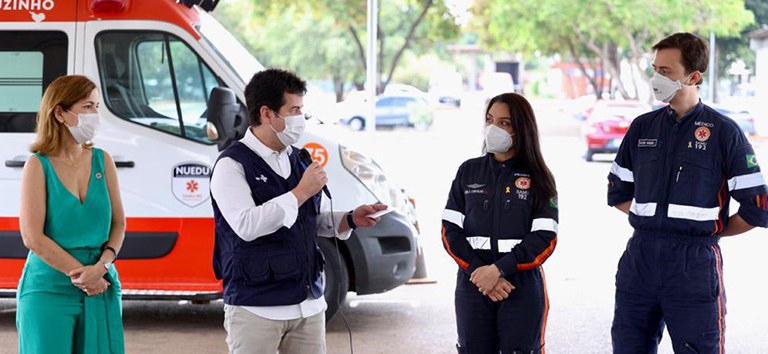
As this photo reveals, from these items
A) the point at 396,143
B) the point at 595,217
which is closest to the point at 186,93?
the point at 595,217

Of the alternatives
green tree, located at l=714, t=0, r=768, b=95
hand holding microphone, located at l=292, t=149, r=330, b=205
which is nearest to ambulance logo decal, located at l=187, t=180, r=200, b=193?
hand holding microphone, located at l=292, t=149, r=330, b=205

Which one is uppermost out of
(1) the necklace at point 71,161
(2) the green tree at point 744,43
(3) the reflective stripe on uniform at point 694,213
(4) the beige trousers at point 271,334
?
(2) the green tree at point 744,43

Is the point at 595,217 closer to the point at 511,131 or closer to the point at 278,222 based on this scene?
the point at 511,131

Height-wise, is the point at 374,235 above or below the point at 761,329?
above

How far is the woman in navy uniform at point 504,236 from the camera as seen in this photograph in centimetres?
455

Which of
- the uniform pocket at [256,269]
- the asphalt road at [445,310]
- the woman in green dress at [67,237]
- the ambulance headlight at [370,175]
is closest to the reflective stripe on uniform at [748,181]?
the uniform pocket at [256,269]

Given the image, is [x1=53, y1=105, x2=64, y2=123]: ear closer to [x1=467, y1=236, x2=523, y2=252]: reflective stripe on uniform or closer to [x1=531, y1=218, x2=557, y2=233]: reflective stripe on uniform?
[x1=467, y1=236, x2=523, y2=252]: reflective stripe on uniform

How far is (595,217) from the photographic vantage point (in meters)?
15.5

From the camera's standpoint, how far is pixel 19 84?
24.7 ft

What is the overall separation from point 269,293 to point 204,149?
3453 mm

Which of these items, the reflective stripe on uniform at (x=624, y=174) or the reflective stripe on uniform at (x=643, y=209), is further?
the reflective stripe on uniform at (x=624, y=174)

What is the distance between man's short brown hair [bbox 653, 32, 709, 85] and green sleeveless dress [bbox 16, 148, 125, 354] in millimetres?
2502

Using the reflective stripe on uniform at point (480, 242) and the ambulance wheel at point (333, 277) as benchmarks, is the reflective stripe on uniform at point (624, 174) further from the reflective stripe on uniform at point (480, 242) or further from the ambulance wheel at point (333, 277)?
the ambulance wheel at point (333, 277)

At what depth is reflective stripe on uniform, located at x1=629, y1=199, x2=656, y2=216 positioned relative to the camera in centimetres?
469
